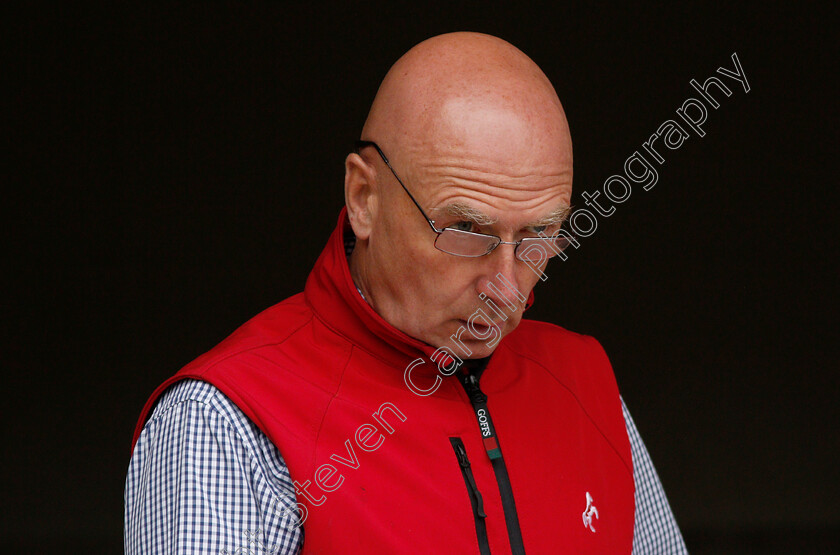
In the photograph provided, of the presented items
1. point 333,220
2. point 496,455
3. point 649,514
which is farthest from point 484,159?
point 333,220

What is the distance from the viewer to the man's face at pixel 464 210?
1.97m

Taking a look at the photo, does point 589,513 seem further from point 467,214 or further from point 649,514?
point 467,214

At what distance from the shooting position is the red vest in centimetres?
195

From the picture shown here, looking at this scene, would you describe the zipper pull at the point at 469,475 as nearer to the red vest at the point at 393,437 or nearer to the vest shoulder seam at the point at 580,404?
the red vest at the point at 393,437

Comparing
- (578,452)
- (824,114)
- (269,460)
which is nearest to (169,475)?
(269,460)

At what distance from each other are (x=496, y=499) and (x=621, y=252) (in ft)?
9.67

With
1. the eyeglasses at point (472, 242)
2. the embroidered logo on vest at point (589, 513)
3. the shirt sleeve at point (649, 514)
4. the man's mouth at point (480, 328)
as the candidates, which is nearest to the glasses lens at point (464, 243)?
the eyeglasses at point (472, 242)

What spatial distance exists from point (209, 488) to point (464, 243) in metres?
0.61

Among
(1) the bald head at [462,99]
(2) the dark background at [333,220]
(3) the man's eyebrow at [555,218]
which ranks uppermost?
(1) the bald head at [462,99]

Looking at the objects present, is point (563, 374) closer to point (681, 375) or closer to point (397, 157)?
point (397, 157)

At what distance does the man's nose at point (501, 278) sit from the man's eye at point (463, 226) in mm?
60

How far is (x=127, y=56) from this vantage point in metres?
4.42

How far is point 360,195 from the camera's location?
2.15m

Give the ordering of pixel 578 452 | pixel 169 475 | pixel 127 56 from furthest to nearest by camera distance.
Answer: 1. pixel 127 56
2. pixel 578 452
3. pixel 169 475
